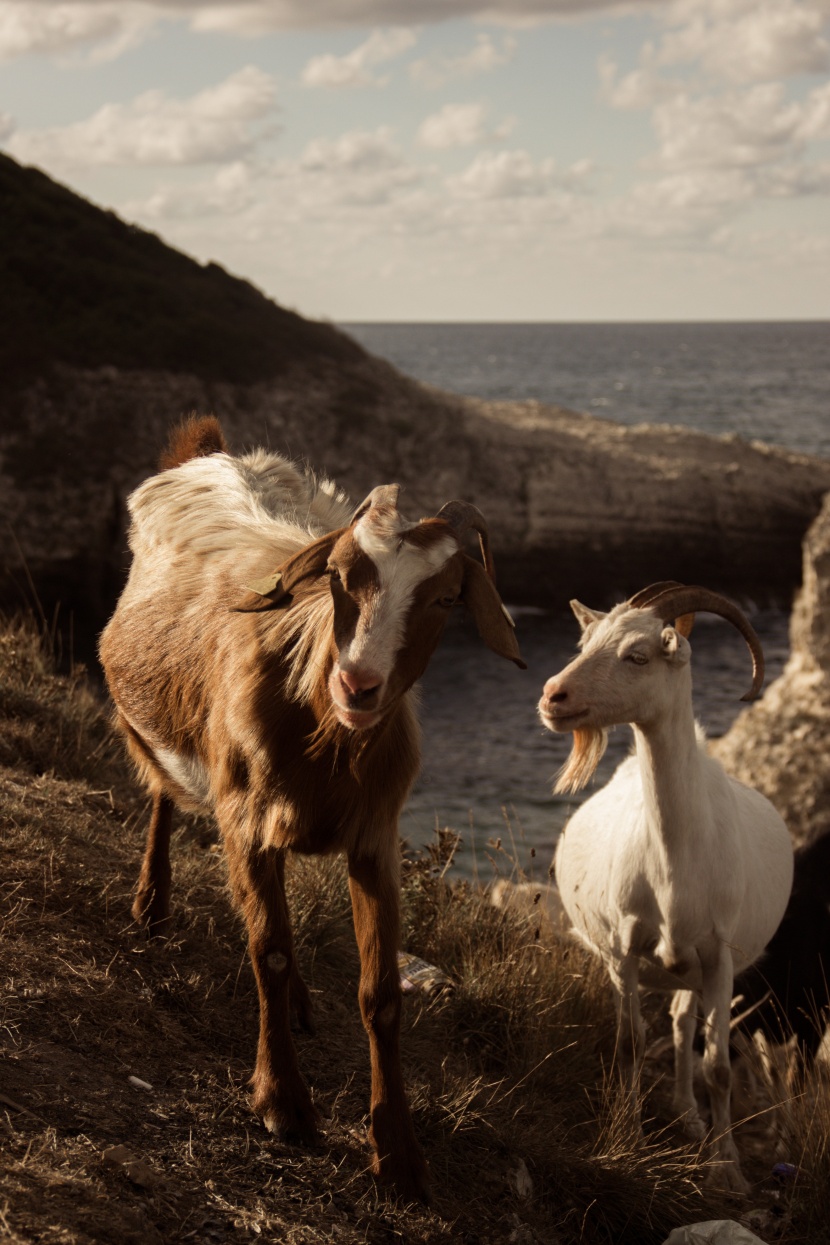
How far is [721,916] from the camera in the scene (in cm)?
514

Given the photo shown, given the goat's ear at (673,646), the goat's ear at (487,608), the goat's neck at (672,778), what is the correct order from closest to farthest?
the goat's ear at (487,608) → the goat's ear at (673,646) → the goat's neck at (672,778)

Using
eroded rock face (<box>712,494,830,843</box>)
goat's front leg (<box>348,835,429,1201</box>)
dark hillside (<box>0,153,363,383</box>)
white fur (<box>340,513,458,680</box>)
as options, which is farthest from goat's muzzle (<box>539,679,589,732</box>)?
dark hillside (<box>0,153,363,383</box>)

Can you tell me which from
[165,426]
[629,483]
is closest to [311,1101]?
[165,426]

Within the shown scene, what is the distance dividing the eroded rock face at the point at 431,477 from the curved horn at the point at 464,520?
51.1 feet

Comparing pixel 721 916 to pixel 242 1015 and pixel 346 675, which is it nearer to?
pixel 242 1015

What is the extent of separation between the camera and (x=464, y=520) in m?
3.76

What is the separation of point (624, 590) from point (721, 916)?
18024 millimetres

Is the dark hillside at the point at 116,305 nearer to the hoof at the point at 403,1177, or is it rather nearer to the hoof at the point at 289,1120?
the hoof at the point at 289,1120

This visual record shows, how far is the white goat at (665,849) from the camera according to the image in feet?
15.7

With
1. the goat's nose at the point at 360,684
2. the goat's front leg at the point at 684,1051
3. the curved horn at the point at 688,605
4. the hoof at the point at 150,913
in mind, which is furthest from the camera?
the goat's front leg at the point at 684,1051

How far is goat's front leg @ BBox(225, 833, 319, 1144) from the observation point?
4.04 meters

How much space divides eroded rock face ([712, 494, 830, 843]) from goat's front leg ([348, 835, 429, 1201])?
18.5 feet

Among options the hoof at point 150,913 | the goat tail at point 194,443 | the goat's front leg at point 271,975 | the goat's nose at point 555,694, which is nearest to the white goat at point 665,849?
the goat's nose at point 555,694

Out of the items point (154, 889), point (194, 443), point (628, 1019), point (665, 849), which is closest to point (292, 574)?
point (154, 889)
